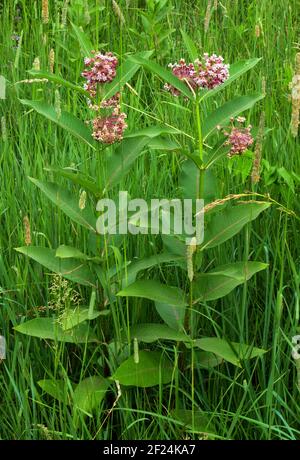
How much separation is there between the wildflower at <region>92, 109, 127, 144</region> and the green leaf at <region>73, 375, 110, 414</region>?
1.88 ft

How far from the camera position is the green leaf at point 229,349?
6.37 ft

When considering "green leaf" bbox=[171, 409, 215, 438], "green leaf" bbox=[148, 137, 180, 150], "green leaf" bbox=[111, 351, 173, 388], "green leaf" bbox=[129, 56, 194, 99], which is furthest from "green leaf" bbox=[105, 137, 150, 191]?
"green leaf" bbox=[171, 409, 215, 438]

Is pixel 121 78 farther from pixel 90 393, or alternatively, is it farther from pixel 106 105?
pixel 90 393

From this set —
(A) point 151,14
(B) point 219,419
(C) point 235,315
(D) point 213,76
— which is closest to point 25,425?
(B) point 219,419

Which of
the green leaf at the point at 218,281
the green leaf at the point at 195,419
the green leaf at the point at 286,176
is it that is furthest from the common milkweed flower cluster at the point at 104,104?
the green leaf at the point at 195,419

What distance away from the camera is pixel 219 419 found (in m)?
2.03

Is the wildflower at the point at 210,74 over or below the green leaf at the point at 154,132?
over

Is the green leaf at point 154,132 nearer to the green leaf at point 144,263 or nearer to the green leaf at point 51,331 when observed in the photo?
the green leaf at point 144,263

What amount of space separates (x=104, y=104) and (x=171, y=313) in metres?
0.54

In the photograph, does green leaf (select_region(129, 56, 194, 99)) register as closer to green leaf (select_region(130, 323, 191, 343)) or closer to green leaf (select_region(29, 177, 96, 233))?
green leaf (select_region(29, 177, 96, 233))

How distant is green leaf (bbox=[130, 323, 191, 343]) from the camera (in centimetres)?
197

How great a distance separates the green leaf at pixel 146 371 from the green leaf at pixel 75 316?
0.45 feet

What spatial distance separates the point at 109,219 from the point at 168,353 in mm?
389

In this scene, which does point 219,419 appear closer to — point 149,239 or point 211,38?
point 149,239
